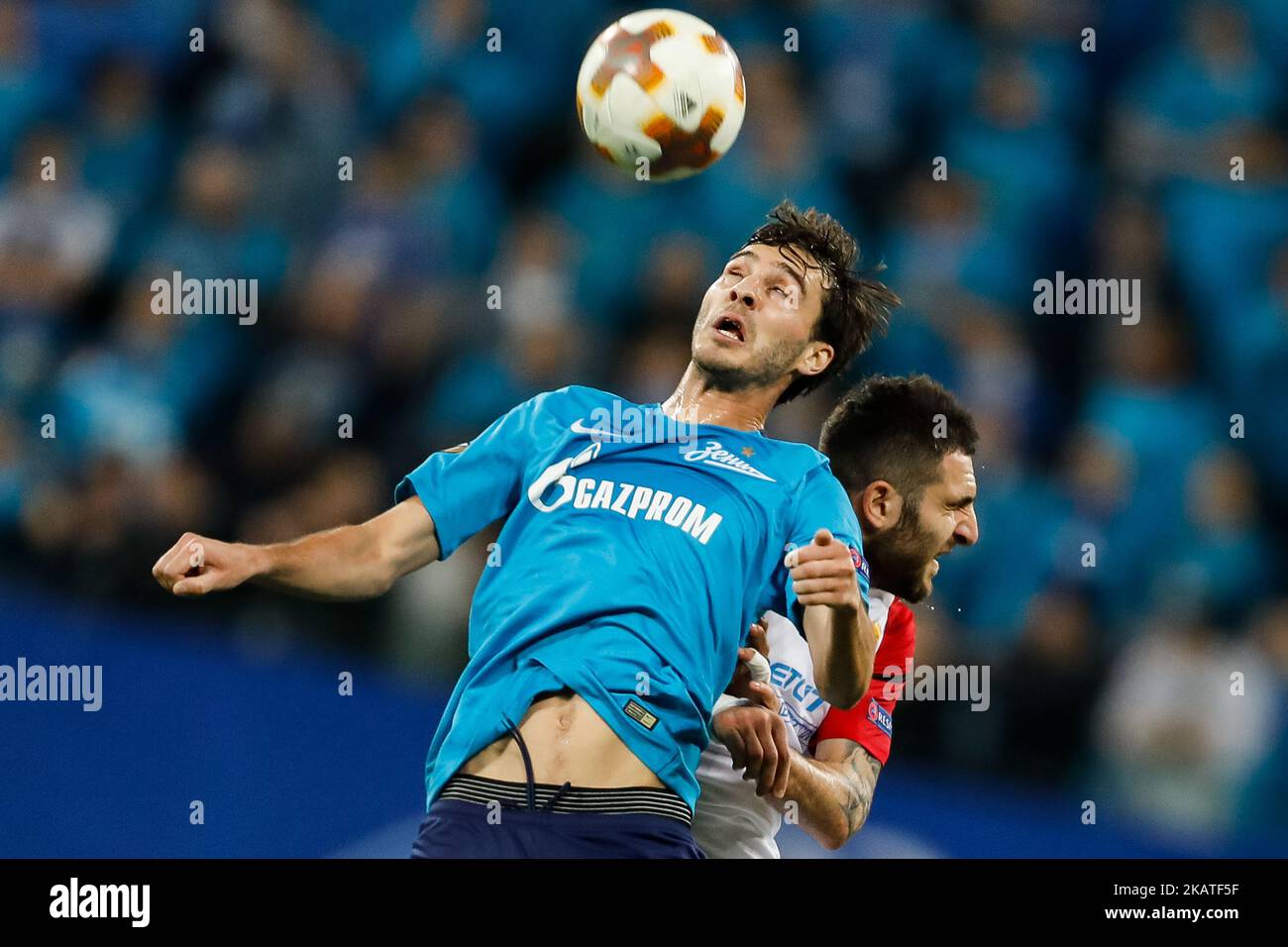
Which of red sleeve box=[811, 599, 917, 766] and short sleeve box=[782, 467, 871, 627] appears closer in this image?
short sleeve box=[782, 467, 871, 627]

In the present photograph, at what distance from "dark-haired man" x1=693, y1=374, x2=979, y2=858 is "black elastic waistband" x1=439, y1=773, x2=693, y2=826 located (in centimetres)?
58

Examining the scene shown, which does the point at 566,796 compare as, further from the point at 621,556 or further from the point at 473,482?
the point at 473,482

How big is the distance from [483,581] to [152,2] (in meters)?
5.56

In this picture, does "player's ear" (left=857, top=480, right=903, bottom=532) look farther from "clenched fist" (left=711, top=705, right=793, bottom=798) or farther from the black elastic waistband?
the black elastic waistband

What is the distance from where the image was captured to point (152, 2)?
881cm

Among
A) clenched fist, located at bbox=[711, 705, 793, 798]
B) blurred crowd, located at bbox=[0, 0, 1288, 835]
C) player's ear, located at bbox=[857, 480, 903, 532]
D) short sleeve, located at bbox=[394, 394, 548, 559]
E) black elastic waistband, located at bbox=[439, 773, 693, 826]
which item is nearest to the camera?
black elastic waistband, located at bbox=[439, 773, 693, 826]

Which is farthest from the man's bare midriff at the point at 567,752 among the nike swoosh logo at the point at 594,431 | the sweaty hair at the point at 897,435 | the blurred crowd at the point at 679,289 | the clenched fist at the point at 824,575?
the blurred crowd at the point at 679,289

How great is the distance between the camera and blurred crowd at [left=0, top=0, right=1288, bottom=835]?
701 cm

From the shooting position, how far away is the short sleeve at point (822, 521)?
416 centimetres

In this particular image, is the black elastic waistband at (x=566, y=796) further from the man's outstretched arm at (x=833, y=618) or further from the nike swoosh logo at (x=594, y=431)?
the nike swoosh logo at (x=594, y=431)

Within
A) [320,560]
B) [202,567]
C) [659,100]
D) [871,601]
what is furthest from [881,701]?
[202,567]

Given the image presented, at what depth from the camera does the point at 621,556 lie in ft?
13.6

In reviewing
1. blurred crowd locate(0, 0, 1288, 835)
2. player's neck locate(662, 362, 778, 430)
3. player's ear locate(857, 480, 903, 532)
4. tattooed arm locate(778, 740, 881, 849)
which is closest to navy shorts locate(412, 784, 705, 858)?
tattooed arm locate(778, 740, 881, 849)
